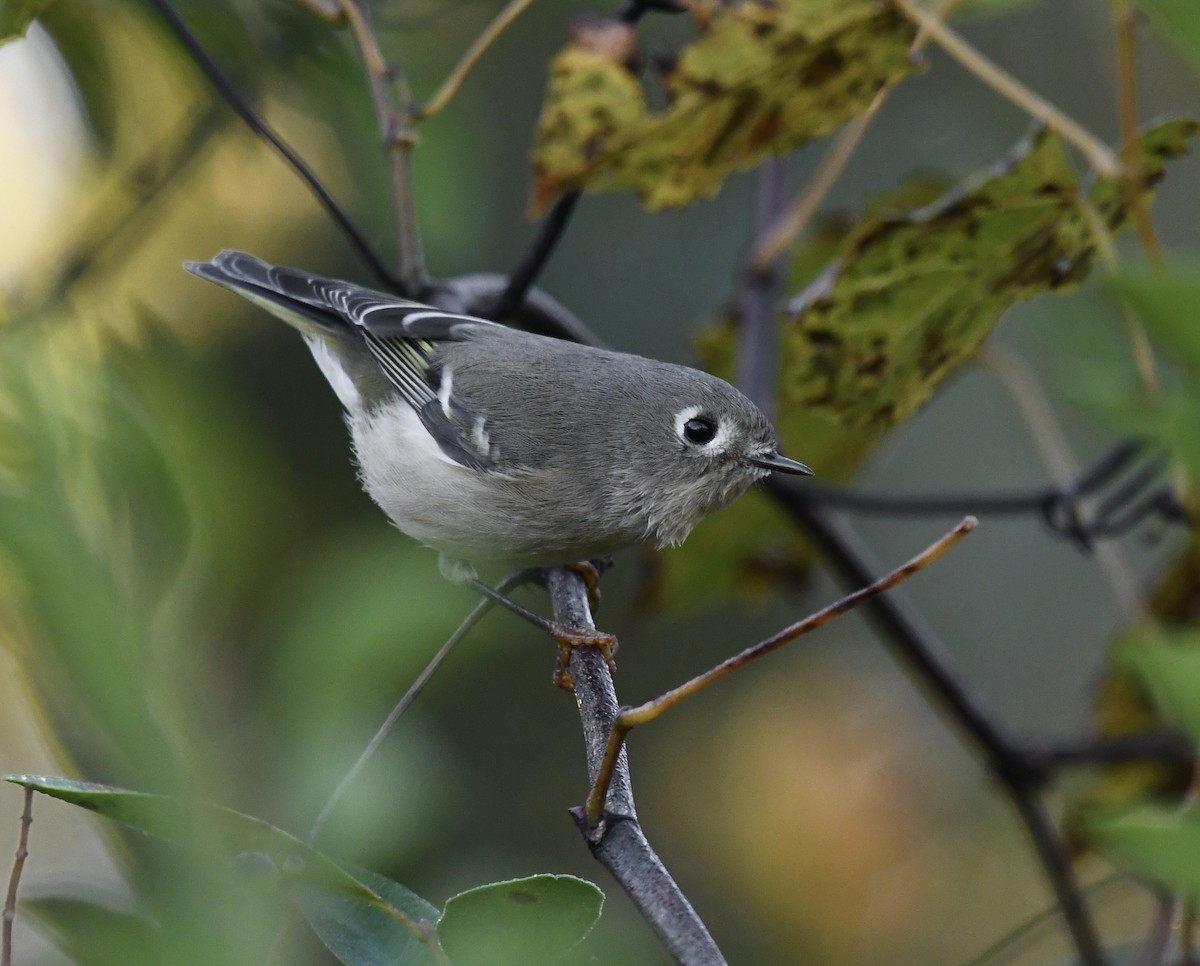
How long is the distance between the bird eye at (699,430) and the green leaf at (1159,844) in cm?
131

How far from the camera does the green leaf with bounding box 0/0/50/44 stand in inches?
43.0

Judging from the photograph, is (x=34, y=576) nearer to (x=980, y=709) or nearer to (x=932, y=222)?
(x=932, y=222)

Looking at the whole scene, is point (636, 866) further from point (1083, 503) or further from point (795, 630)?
point (1083, 503)

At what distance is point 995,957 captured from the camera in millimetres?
1729

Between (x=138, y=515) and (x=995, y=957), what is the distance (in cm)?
154

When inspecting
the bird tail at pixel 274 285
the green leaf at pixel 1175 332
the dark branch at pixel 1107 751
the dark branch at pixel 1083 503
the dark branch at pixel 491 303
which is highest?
the bird tail at pixel 274 285

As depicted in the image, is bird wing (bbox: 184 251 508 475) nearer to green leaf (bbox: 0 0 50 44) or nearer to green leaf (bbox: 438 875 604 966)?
green leaf (bbox: 0 0 50 44)

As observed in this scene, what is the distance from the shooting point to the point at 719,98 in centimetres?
130

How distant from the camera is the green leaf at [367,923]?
66 cm

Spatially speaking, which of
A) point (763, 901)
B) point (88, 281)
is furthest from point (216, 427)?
point (763, 901)

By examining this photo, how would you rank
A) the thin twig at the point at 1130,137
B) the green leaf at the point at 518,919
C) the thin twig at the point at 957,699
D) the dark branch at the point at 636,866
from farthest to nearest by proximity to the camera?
the thin twig at the point at 957,699 < the thin twig at the point at 1130,137 < the dark branch at the point at 636,866 < the green leaf at the point at 518,919

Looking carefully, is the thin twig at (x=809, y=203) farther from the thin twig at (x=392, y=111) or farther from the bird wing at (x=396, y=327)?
the thin twig at (x=392, y=111)

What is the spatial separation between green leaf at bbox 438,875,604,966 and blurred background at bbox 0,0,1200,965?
5cm

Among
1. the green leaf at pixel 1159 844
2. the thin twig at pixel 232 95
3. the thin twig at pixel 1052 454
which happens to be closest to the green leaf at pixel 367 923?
the green leaf at pixel 1159 844
